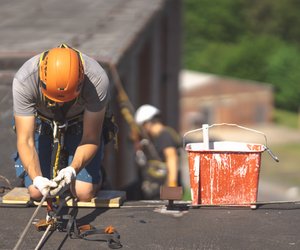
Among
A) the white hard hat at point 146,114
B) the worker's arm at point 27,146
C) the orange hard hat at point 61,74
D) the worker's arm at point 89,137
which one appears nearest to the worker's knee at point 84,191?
the worker's arm at point 89,137

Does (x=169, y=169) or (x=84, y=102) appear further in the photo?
(x=169, y=169)

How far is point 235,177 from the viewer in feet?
17.2

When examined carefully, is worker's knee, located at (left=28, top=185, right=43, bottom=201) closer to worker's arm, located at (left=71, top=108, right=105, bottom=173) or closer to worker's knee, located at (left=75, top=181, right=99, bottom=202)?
worker's knee, located at (left=75, top=181, right=99, bottom=202)

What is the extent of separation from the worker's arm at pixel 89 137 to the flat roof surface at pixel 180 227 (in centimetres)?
46

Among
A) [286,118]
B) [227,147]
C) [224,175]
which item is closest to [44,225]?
[224,175]

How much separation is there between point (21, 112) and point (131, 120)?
6.50 m

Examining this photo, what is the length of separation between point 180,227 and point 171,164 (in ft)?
12.3

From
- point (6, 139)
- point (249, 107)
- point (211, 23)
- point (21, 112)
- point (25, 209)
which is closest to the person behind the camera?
point (21, 112)

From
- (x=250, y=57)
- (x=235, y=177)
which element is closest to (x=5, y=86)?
(x=235, y=177)

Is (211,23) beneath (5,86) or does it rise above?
above

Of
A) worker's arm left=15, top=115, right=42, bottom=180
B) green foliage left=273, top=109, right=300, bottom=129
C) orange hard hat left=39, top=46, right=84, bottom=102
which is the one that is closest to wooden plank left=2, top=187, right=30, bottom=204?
worker's arm left=15, top=115, right=42, bottom=180

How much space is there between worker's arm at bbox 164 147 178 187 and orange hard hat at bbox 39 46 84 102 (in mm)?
3925

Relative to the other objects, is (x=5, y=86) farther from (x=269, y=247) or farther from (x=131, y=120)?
(x=269, y=247)

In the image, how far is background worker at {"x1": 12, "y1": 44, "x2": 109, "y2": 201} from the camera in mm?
4711
